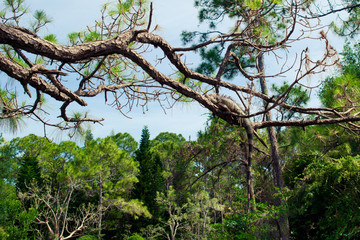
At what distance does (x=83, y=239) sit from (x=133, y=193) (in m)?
4.11

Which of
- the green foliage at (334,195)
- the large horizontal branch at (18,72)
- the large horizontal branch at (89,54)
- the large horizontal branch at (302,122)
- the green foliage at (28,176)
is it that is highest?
the green foliage at (28,176)

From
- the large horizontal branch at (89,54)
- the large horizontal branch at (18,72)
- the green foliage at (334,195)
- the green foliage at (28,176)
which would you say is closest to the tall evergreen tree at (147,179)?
the green foliage at (28,176)

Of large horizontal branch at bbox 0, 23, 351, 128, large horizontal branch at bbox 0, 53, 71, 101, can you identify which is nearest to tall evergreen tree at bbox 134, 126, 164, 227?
large horizontal branch at bbox 0, 23, 351, 128

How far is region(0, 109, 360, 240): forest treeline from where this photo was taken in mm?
4551

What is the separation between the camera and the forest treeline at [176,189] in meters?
4.55

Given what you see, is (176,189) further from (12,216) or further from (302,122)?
(302,122)

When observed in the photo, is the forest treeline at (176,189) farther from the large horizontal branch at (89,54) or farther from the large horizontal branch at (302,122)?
the large horizontal branch at (89,54)

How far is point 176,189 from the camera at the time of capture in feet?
33.3

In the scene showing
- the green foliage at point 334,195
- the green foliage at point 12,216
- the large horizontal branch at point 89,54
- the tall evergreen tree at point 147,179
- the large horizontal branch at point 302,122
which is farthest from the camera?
the tall evergreen tree at point 147,179

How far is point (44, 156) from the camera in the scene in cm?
Result: 1705

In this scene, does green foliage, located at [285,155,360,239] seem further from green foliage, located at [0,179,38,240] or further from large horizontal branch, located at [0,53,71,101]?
green foliage, located at [0,179,38,240]

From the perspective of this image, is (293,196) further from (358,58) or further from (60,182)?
(60,182)

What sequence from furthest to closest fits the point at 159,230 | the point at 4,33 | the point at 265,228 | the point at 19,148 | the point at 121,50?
the point at 19,148 < the point at 159,230 < the point at 265,228 < the point at 121,50 < the point at 4,33

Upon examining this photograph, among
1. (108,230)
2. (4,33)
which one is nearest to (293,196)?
(4,33)
